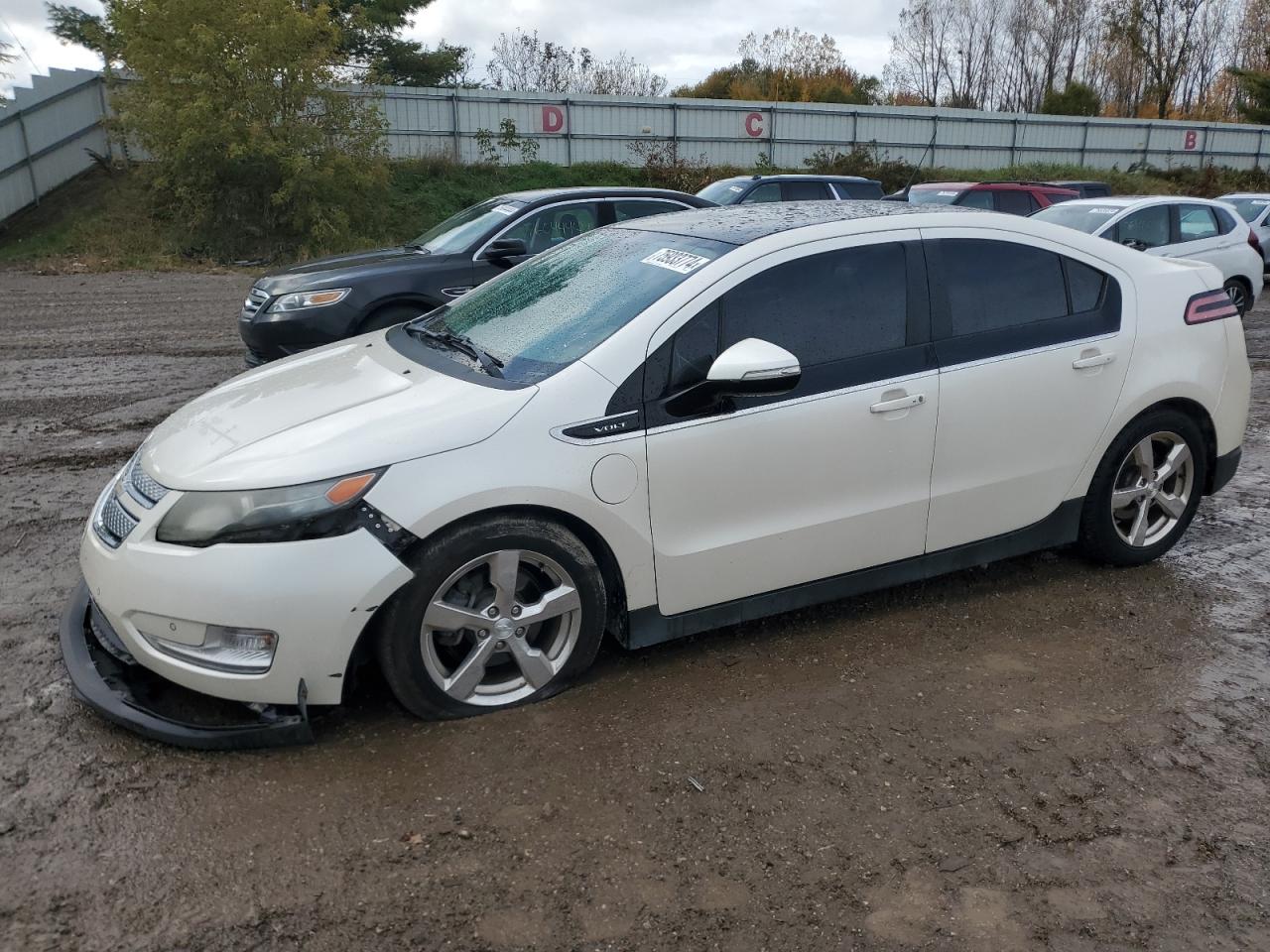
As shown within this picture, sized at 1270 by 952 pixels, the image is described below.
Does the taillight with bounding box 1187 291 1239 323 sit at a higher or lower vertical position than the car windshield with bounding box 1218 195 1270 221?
lower

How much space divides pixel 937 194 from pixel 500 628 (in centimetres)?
1329

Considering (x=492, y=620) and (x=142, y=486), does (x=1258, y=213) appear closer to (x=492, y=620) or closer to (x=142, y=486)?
(x=492, y=620)

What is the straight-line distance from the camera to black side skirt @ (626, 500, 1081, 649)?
383cm

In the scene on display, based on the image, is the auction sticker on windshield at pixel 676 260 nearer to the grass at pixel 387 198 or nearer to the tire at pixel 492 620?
the tire at pixel 492 620

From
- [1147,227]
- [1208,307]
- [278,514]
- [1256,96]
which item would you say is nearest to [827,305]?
[1208,307]

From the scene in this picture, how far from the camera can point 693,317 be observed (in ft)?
12.5

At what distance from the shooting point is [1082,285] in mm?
4535

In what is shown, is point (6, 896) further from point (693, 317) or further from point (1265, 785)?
point (1265, 785)

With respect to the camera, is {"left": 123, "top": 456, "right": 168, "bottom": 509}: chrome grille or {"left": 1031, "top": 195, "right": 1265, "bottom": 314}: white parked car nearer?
{"left": 123, "top": 456, "right": 168, "bottom": 509}: chrome grille

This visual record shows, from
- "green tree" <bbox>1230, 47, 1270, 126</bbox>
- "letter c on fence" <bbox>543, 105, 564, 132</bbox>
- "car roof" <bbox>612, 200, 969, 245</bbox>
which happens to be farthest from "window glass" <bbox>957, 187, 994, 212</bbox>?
"green tree" <bbox>1230, 47, 1270, 126</bbox>

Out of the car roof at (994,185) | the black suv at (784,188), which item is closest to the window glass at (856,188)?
the black suv at (784,188)

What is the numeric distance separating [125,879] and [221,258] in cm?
1988

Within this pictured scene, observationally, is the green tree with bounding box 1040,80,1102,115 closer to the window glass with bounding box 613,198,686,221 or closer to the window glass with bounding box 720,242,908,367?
the window glass with bounding box 613,198,686,221

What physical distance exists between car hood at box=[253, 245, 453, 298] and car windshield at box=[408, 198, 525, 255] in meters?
0.23
